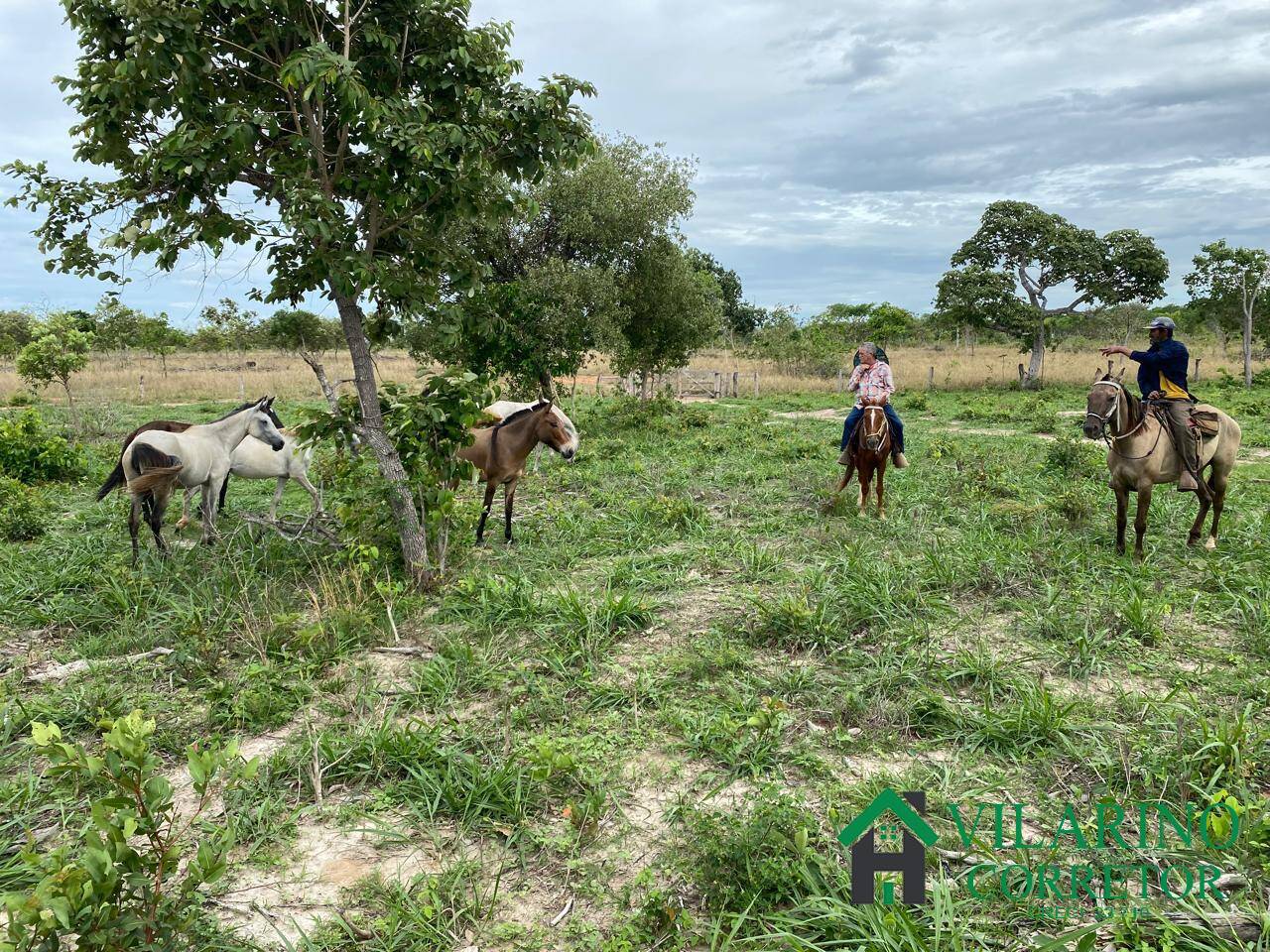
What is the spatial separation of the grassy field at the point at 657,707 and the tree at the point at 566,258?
7.10 meters

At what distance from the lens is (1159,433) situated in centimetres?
717

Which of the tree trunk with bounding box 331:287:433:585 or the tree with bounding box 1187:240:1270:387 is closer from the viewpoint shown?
the tree trunk with bounding box 331:287:433:585

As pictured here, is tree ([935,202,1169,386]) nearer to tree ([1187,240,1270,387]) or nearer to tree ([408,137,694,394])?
tree ([1187,240,1270,387])

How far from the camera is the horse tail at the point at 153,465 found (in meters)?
7.22

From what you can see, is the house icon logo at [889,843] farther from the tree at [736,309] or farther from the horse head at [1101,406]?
the tree at [736,309]

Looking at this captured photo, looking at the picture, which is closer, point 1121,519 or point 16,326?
point 1121,519

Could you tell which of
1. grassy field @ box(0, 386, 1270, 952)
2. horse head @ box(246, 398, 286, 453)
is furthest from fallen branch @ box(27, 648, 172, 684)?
horse head @ box(246, 398, 286, 453)

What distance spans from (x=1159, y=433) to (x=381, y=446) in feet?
25.5

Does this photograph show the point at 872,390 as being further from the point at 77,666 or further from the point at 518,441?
the point at 77,666

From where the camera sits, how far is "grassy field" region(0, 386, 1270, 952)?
2998 millimetres

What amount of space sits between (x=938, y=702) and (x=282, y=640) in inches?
185

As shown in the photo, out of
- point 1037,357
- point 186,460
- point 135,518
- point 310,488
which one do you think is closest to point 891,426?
point 310,488

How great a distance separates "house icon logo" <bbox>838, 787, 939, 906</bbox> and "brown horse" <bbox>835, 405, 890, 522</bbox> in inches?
227

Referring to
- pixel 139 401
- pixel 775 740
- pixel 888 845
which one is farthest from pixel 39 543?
pixel 139 401
